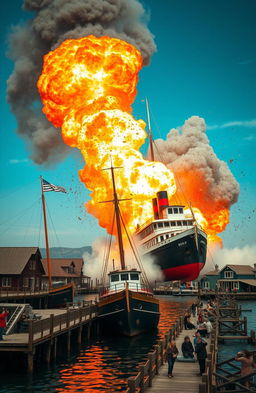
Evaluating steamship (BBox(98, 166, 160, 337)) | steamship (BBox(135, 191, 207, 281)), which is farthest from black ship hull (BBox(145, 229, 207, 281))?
steamship (BBox(98, 166, 160, 337))

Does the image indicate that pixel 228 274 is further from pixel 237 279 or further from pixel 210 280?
pixel 210 280

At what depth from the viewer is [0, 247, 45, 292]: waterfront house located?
62.2 metres

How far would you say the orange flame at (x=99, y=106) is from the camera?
71.9 m

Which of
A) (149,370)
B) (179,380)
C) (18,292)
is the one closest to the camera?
(149,370)

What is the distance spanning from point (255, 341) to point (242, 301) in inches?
2083

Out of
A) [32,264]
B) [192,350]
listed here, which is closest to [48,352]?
[192,350]

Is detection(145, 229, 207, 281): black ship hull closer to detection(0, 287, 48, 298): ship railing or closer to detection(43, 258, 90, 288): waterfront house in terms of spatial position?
detection(0, 287, 48, 298): ship railing

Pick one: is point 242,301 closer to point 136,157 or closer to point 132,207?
point 132,207

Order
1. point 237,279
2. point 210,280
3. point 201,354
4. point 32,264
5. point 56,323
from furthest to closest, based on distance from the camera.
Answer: point 210,280 < point 237,279 < point 32,264 < point 56,323 < point 201,354

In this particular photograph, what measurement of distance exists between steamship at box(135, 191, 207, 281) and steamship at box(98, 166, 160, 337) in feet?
105

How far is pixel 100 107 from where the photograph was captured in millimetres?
73125

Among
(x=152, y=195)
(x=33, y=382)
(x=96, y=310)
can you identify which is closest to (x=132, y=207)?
(x=152, y=195)

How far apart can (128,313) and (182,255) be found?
38.2m

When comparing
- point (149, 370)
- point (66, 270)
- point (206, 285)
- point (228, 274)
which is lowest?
point (149, 370)
